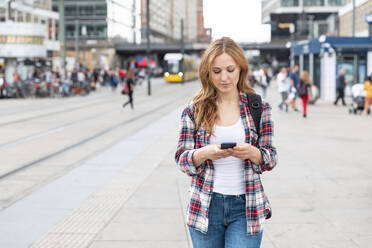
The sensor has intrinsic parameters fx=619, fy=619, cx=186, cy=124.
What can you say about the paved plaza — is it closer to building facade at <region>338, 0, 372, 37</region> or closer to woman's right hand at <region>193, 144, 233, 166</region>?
woman's right hand at <region>193, 144, 233, 166</region>

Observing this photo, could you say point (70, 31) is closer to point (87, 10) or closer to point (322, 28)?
point (87, 10)

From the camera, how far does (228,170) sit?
9.80 feet

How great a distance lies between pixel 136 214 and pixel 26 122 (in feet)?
42.6

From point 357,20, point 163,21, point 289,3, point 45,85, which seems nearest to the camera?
point 45,85

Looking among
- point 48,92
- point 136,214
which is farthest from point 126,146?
point 48,92

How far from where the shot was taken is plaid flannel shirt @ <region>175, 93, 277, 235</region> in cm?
299

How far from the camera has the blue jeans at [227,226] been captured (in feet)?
9.80

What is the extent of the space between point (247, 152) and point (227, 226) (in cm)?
45

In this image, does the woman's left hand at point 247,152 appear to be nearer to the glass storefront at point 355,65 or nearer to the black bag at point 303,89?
the black bag at point 303,89

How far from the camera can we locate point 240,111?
3.04 metres

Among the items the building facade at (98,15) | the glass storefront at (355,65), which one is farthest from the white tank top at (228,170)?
the building facade at (98,15)

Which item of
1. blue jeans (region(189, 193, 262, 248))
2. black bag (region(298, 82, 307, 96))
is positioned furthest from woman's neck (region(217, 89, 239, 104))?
black bag (region(298, 82, 307, 96))

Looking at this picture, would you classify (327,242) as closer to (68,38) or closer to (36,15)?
(36,15)

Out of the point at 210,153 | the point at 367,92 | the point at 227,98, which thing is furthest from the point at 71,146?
the point at 367,92
